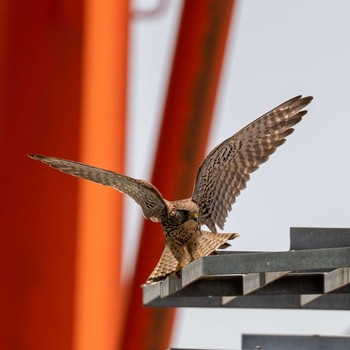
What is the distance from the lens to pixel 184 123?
30.8 ft

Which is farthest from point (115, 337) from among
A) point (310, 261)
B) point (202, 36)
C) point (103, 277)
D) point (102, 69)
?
point (310, 261)

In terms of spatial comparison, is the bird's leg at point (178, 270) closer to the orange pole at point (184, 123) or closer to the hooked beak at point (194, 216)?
the hooked beak at point (194, 216)

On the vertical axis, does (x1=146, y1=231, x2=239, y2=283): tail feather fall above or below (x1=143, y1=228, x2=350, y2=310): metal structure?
above

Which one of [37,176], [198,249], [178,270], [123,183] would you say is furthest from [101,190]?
[178,270]

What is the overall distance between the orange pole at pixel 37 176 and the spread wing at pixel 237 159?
73 centimetres

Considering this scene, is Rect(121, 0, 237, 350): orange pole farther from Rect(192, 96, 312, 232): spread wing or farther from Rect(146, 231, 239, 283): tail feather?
Rect(146, 231, 239, 283): tail feather

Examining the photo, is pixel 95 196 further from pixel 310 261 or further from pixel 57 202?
pixel 310 261

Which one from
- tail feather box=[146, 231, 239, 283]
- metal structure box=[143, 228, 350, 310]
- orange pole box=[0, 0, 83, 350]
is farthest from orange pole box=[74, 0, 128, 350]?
metal structure box=[143, 228, 350, 310]

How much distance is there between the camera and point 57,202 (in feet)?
25.5

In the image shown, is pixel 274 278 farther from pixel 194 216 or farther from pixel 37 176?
pixel 37 176

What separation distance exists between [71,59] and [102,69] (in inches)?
7.8

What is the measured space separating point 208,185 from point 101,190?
589mm

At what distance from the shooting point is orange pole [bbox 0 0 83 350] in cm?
769

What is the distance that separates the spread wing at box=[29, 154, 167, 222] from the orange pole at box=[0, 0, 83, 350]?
0.38m
